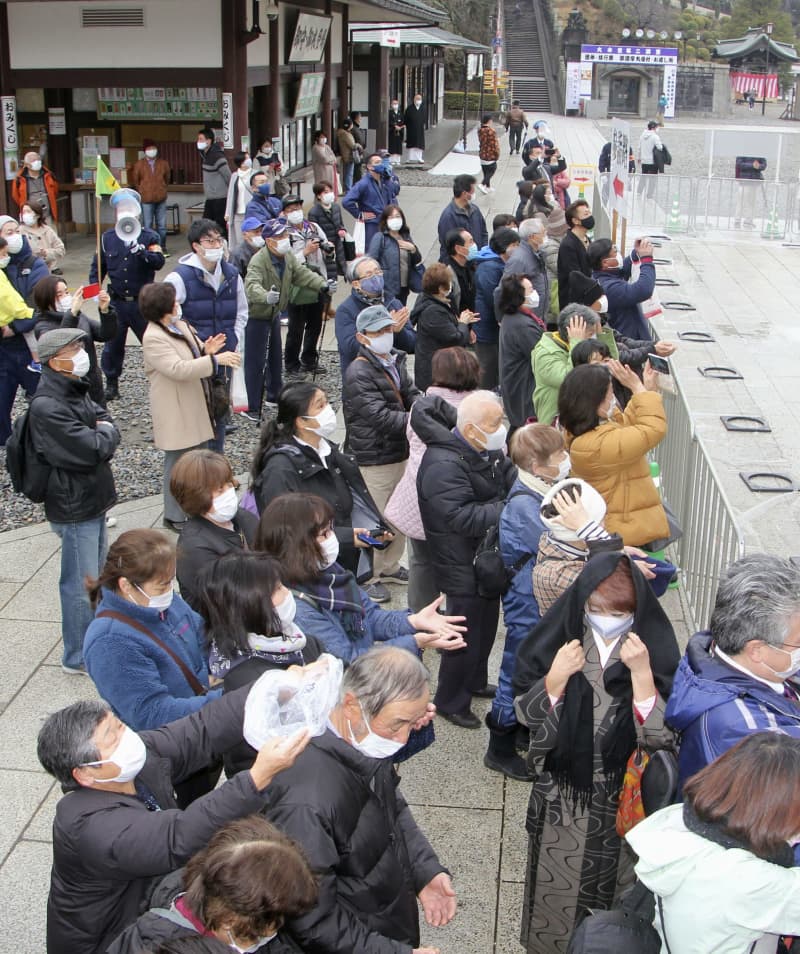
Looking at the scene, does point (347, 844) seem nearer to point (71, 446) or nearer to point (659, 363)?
point (71, 446)

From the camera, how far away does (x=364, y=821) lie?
121 inches

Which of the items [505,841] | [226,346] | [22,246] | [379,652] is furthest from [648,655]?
[22,246]

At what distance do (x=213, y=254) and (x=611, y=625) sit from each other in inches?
214

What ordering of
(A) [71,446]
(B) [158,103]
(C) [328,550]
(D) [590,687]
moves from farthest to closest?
(B) [158,103]
(A) [71,446]
(C) [328,550]
(D) [590,687]

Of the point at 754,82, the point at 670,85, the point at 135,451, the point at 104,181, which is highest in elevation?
the point at 754,82

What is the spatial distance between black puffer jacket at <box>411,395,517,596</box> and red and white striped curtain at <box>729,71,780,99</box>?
68.4m

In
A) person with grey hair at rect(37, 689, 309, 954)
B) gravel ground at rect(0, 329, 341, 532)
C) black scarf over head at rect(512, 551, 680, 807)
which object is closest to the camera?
person with grey hair at rect(37, 689, 309, 954)

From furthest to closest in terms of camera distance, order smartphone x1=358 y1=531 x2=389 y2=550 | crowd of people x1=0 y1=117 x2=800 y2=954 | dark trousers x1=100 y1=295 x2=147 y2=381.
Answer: dark trousers x1=100 y1=295 x2=147 y2=381 → smartphone x1=358 y1=531 x2=389 y2=550 → crowd of people x1=0 y1=117 x2=800 y2=954

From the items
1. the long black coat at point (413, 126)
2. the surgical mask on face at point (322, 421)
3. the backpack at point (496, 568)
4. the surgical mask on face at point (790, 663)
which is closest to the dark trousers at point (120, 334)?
the surgical mask on face at point (322, 421)

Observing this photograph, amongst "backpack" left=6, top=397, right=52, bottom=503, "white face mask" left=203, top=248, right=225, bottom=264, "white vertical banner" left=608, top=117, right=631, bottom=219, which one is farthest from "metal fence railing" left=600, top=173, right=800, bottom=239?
"backpack" left=6, top=397, right=52, bottom=503

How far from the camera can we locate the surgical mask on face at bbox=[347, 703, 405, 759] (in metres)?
3.21

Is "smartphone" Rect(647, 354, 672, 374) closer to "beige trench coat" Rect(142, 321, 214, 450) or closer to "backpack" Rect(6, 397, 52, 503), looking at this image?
"beige trench coat" Rect(142, 321, 214, 450)

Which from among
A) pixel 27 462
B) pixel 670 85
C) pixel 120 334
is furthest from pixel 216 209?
pixel 670 85

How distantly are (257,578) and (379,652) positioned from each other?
0.61m
